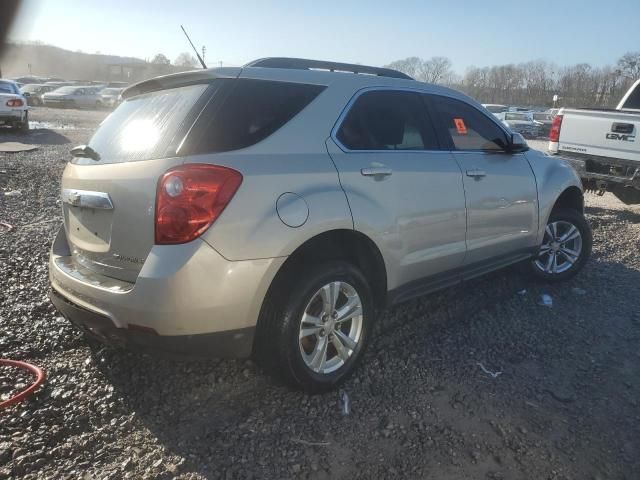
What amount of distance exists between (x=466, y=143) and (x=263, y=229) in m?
2.03

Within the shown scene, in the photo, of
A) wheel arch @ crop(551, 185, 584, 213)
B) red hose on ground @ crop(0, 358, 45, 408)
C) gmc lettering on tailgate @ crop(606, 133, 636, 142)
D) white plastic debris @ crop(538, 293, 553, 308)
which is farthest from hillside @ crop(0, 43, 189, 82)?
red hose on ground @ crop(0, 358, 45, 408)

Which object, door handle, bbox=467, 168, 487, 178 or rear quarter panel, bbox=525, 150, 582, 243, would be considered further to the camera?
rear quarter panel, bbox=525, 150, 582, 243

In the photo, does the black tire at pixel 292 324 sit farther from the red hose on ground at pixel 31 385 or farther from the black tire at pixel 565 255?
the black tire at pixel 565 255

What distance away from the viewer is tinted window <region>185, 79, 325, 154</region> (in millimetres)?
2506

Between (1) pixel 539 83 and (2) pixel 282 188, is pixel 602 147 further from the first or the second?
(1) pixel 539 83

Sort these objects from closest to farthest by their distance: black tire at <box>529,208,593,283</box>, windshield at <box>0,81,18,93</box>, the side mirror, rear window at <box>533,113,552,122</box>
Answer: the side mirror < black tire at <box>529,208,593,283</box> < windshield at <box>0,81,18,93</box> < rear window at <box>533,113,552,122</box>

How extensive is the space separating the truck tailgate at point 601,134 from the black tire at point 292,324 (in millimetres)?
5954

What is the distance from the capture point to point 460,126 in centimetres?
382

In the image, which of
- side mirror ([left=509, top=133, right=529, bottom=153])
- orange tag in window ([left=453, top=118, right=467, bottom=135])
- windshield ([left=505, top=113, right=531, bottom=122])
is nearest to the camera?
orange tag in window ([left=453, top=118, right=467, bottom=135])

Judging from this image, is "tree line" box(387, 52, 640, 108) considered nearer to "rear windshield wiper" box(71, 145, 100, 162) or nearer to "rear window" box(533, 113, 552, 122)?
"rear window" box(533, 113, 552, 122)

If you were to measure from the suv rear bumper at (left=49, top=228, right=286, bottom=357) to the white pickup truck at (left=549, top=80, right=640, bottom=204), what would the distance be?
6.46 m

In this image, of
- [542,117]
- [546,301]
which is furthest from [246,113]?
[542,117]

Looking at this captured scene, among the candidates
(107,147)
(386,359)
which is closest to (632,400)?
(386,359)

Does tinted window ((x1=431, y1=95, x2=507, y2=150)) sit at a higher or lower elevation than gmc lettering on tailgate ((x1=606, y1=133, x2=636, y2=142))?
higher
